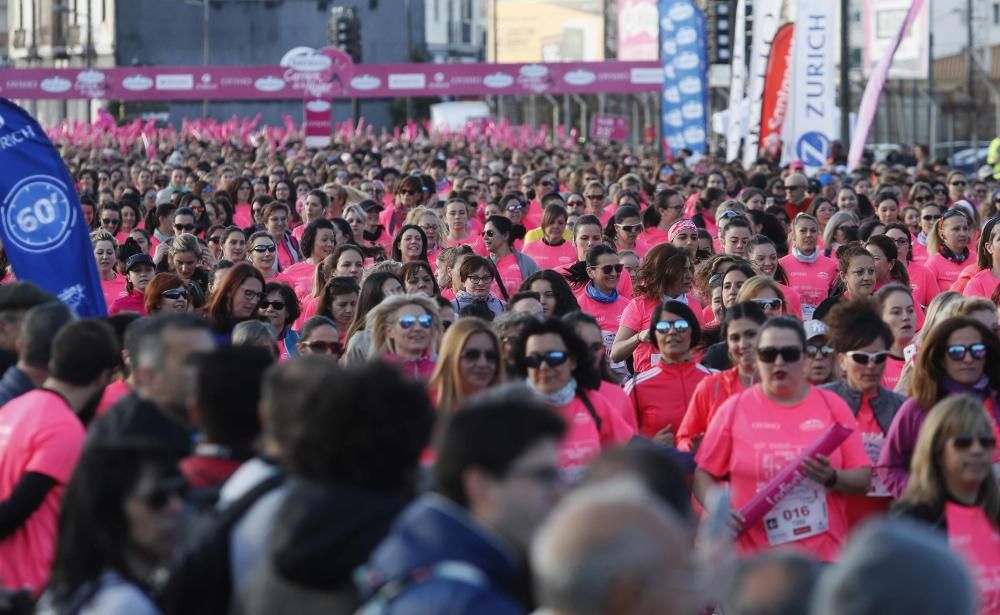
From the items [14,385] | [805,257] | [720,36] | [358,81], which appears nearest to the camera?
[14,385]

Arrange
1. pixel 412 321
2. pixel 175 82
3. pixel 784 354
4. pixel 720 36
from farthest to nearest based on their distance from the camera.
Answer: pixel 175 82
pixel 720 36
pixel 412 321
pixel 784 354

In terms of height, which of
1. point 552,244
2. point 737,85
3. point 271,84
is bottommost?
point 552,244

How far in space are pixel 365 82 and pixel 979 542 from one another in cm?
4250

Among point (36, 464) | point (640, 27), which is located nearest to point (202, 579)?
point (36, 464)

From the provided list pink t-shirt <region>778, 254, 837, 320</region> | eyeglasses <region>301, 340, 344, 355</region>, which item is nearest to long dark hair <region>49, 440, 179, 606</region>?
eyeglasses <region>301, 340, 344, 355</region>

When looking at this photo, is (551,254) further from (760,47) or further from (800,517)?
(760,47)

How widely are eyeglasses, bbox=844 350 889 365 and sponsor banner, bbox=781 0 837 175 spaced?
1881 cm

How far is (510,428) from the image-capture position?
3.74 metres

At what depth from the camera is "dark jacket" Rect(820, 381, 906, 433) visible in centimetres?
750

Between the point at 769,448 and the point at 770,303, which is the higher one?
the point at 770,303

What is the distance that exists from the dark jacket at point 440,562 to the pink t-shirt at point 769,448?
3.34 m

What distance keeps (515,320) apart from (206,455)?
11.6ft

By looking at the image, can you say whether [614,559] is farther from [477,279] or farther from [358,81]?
[358,81]

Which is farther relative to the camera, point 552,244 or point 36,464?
point 552,244
